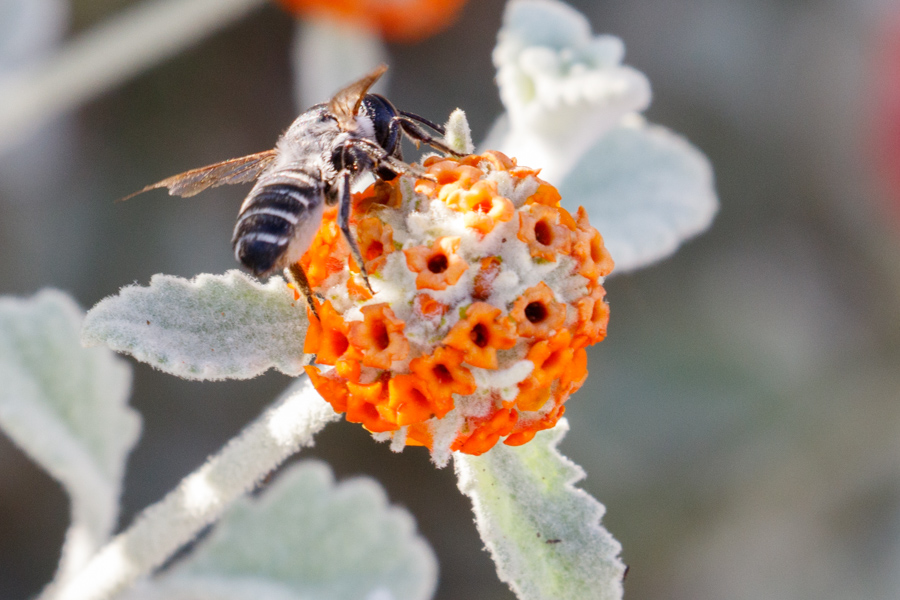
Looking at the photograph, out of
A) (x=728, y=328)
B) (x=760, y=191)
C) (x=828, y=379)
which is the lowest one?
(x=828, y=379)

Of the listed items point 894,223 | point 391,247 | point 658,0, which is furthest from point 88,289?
point 894,223

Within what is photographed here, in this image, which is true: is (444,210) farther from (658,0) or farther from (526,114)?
(658,0)

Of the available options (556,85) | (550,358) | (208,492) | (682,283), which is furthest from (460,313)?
(682,283)

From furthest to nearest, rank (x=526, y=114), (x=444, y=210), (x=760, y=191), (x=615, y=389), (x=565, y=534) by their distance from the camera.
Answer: (x=760, y=191)
(x=615, y=389)
(x=526, y=114)
(x=565, y=534)
(x=444, y=210)

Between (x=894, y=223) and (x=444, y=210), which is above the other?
(x=444, y=210)

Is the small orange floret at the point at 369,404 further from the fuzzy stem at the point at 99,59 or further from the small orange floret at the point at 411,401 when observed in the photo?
the fuzzy stem at the point at 99,59

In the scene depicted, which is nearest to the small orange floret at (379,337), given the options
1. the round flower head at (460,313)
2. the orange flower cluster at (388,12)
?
the round flower head at (460,313)

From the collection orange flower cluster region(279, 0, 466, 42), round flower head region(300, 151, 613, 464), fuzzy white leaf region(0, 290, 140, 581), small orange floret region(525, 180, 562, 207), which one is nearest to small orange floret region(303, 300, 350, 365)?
round flower head region(300, 151, 613, 464)

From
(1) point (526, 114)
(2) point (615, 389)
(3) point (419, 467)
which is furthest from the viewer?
(2) point (615, 389)
